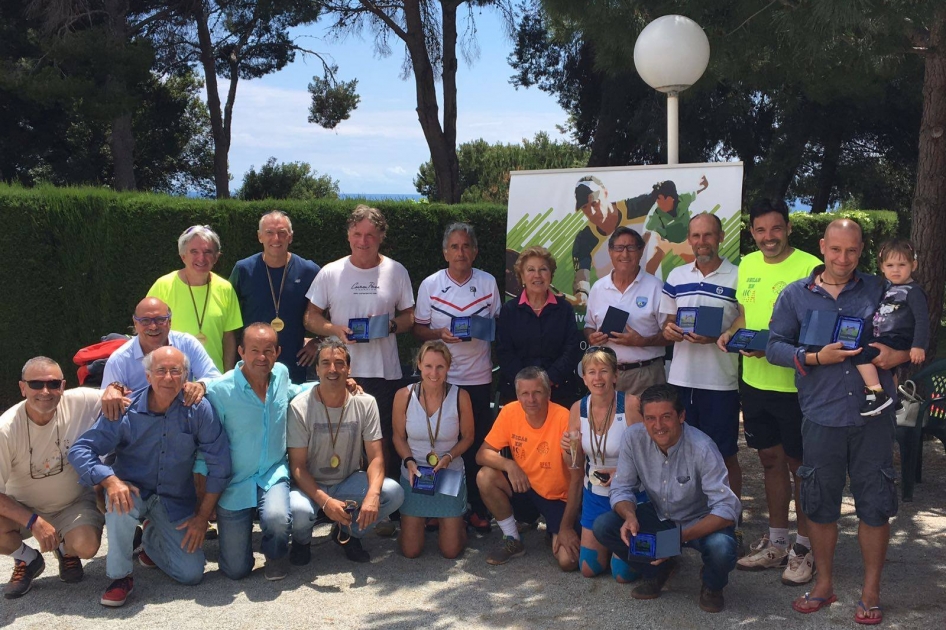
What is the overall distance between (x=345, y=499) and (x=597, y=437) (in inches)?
55.4

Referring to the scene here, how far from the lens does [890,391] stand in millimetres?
3814

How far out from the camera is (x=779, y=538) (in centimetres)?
451

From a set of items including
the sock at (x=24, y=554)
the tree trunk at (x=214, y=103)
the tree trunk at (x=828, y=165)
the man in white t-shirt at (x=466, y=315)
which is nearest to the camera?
the sock at (x=24, y=554)

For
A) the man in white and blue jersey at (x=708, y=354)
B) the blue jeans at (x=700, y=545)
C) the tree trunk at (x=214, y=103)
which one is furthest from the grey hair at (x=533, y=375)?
the tree trunk at (x=214, y=103)

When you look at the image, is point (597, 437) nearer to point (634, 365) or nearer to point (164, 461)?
point (634, 365)

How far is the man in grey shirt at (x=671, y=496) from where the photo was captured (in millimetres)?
3951

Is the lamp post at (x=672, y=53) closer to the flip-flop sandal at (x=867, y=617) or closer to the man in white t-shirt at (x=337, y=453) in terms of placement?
the man in white t-shirt at (x=337, y=453)

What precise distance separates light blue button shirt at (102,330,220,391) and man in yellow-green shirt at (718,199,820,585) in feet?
9.28

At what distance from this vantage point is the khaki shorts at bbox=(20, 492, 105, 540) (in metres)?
4.31

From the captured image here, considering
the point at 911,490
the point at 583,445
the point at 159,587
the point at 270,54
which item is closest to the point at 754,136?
the point at 270,54

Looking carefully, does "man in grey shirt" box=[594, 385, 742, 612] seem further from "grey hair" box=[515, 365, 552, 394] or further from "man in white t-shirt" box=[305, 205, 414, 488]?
"man in white t-shirt" box=[305, 205, 414, 488]

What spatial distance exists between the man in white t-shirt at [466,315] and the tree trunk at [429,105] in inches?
377

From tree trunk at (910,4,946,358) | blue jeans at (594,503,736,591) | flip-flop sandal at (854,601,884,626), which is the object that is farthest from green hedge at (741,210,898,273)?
flip-flop sandal at (854,601,884,626)

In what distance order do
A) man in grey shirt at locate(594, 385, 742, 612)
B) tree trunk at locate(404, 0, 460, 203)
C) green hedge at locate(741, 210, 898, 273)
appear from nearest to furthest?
man in grey shirt at locate(594, 385, 742, 612) < green hedge at locate(741, 210, 898, 273) < tree trunk at locate(404, 0, 460, 203)
